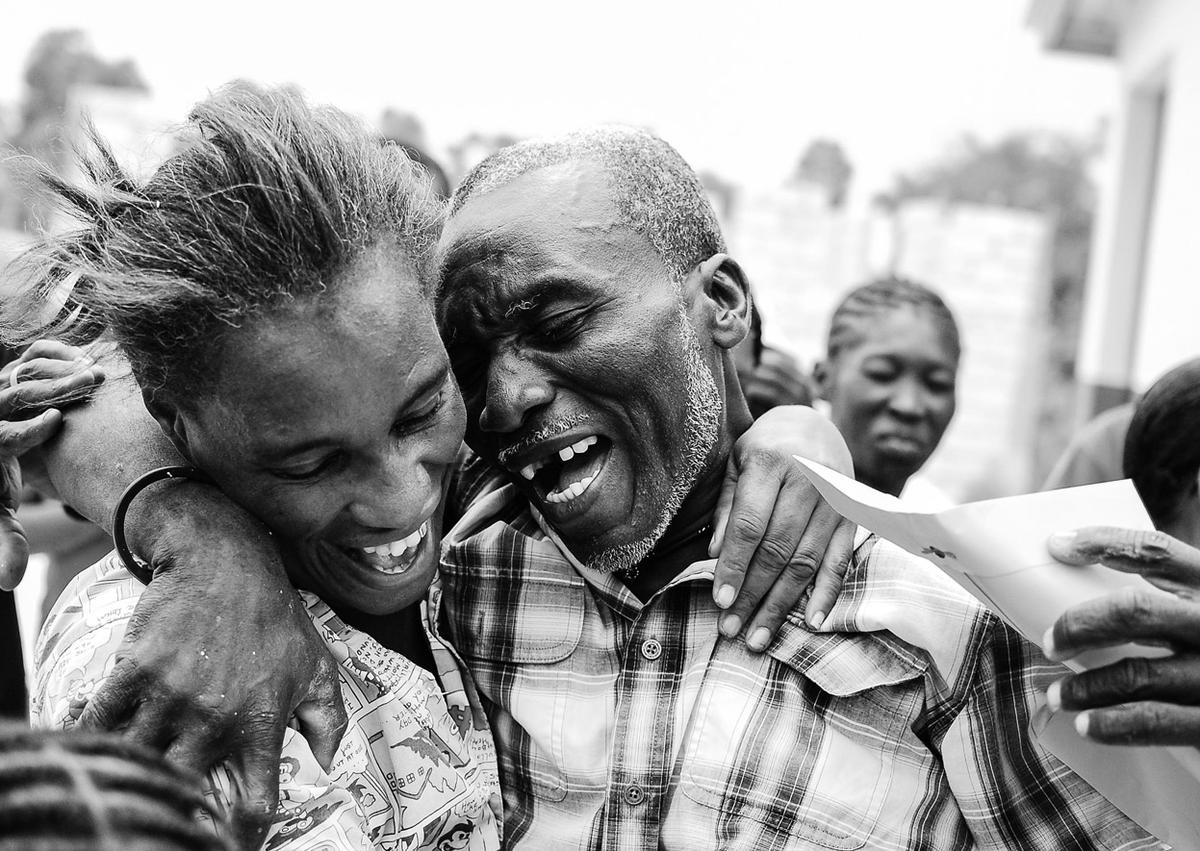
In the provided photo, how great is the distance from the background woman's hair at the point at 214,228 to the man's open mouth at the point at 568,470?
1.67 ft

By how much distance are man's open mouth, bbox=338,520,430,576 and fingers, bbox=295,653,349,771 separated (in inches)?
7.4

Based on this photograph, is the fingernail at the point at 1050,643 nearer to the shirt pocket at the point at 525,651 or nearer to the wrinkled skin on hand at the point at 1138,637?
the wrinkled skin on hand at the point at 1138,637

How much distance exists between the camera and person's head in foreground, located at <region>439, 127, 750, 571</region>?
2043 millimetres

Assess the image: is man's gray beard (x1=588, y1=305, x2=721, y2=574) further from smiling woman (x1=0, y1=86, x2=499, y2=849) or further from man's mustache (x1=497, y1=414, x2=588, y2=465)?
smiling woman (x1=0, y1=86, x2=499, y2=849)

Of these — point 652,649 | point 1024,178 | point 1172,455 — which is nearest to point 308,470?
point 652,649

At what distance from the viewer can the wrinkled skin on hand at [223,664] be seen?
1.43 meters

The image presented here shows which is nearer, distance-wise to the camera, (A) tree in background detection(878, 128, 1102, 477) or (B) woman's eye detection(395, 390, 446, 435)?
(B) woman's eye detection(395, 390, 446, 435)

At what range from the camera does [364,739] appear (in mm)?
1776

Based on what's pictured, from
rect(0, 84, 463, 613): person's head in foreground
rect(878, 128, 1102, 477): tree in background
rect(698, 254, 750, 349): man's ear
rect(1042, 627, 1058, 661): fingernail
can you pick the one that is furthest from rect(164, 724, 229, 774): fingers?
rect(878, 128, 1102, 477): tree in background

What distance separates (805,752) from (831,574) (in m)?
0.30

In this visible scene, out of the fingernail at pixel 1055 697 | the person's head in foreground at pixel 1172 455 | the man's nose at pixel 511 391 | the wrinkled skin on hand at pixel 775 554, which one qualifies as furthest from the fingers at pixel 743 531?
the person's head in foreground at pixel 1172 455

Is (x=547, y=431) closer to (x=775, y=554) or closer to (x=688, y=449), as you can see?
(x=688, y=449)

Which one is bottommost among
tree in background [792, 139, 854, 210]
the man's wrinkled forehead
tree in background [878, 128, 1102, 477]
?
tree in background [878, 128, 1102, 477]

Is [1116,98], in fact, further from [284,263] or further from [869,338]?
[284,263]
